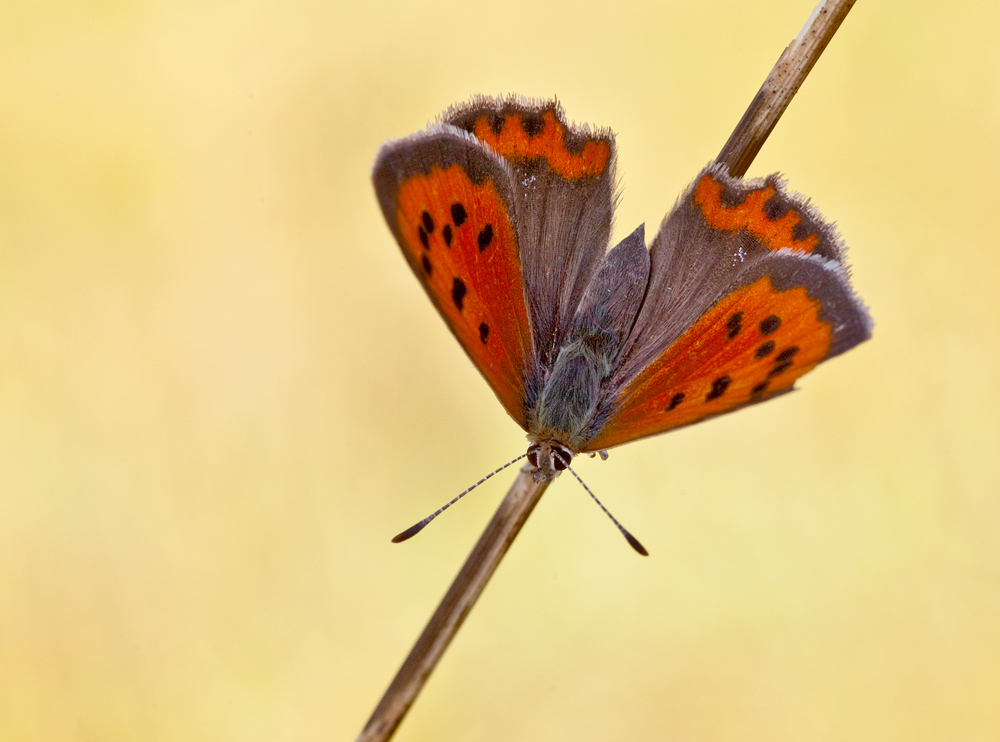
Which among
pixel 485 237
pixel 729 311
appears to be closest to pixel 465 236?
pixel 485 237

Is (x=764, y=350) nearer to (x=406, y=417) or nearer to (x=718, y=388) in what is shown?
(x=718, y=388)

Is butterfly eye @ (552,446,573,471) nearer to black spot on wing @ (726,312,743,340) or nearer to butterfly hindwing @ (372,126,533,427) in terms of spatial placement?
butterfly hindwing @ (372,126,533,427)

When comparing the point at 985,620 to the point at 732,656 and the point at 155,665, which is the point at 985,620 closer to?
the point at 732,656

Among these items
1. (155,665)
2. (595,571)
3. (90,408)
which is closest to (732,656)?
(595,571)

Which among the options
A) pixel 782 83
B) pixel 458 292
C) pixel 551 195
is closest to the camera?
pixel 782 83

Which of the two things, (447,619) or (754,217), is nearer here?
(447,619)

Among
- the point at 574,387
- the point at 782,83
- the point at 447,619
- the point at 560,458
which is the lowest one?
the point at 447,619

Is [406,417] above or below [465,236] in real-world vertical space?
above
